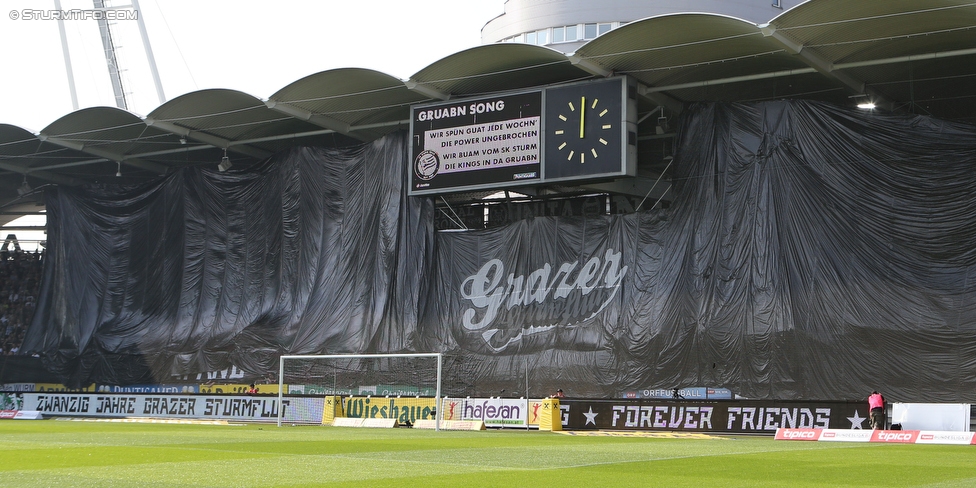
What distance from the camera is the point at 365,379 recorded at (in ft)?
107

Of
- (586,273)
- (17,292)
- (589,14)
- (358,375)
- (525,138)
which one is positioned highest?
(589,14)

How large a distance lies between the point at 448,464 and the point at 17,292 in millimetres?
39114

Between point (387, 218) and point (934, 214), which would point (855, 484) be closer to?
point (934, 214)

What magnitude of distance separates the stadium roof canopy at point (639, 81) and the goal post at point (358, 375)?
309 inches

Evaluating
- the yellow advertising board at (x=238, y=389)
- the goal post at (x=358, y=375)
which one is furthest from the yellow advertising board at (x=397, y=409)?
the yellow advertising board at (x=238, y=389)

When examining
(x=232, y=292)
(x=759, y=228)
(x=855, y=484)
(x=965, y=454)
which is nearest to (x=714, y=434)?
(x=759, y=228)

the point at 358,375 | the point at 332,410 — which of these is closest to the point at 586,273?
the point at 358,375

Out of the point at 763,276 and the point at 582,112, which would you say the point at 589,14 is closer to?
the point at 582,112

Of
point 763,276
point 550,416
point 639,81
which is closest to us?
point 550,416

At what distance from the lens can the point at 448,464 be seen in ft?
40.3

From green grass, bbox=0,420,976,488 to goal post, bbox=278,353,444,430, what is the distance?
13.1 metres

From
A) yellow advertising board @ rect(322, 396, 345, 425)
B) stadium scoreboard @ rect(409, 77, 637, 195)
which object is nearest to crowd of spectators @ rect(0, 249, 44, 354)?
yellow advertising board @ rect(322, 396, 345, 425)

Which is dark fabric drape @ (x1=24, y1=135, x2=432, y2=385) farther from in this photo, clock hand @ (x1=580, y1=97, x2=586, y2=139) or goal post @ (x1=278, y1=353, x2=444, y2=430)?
clock hand @ (x1=580, y1=97, x2=586, y2=139)

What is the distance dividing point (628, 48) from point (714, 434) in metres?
10.1
